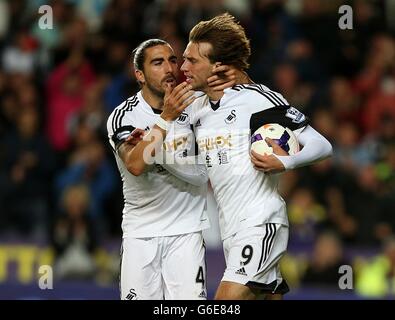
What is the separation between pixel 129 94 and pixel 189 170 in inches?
181

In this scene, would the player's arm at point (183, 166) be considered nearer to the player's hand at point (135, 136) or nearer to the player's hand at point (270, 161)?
the player's hand at point (135, 136)

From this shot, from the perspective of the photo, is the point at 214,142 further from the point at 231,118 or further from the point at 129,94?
the point at 129,94

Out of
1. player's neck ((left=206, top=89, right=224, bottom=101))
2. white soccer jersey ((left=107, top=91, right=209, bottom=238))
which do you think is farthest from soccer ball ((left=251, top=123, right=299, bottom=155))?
white soccer jersey ((left=107, top=91, right=209, bottom=238))

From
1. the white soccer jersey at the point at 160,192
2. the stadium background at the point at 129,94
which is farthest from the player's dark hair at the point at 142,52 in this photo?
the stadium background at the point at 129,94

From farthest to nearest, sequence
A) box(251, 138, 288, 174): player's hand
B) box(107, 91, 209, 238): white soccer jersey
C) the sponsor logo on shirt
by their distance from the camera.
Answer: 1. box(107, 91, 209, 238): white soccer jersey
2. the sponsor logo on shirt
3. box(251, 138, 288, 174): player's hand

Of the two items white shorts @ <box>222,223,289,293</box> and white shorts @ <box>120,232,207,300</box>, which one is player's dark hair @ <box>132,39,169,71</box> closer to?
white shorts @ <box>120,232,207,300</box>

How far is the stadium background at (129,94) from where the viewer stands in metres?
11.5

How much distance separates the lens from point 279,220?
23.8 ft

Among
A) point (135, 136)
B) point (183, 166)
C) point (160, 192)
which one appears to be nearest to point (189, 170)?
point (183, 166)

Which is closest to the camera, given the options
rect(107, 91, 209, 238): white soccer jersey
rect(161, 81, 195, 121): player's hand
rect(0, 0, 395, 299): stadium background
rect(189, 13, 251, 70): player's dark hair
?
rect(161, 81, 195, 121): player's hand

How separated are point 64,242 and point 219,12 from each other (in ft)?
10.3

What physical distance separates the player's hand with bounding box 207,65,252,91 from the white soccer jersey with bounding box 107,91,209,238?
374 mm

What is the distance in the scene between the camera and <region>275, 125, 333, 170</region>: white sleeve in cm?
709

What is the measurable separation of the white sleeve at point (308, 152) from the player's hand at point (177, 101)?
0.69m
